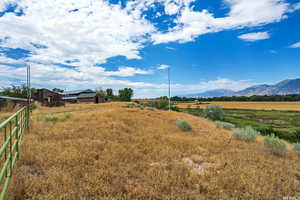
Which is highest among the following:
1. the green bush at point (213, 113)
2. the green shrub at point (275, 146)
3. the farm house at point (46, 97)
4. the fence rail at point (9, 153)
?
the farm house at point (46, 97)

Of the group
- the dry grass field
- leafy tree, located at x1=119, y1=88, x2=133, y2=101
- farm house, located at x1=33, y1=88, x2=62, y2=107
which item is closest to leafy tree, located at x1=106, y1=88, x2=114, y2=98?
leafy tree, located at x1=119, y1=88, x2=133, y2=101

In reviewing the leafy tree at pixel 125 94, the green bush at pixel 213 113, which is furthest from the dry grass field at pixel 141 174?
the leafy tree at pixel 125 94

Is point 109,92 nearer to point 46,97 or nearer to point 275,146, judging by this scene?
point 46,97

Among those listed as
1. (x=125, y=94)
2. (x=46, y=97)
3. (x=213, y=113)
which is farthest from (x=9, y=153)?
(x=125, y=94)

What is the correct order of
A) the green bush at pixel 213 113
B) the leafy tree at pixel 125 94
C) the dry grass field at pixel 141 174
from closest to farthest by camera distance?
the dry grass field at pixel 141 174, the green bush at pixel 213 113, the leafy tree at pixel 125 94

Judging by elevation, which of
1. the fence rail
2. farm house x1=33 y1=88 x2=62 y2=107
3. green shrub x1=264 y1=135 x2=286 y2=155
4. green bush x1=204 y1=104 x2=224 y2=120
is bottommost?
green bush x1=204 y1=104 x2=224 y2=120

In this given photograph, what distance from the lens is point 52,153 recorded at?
16.8ft

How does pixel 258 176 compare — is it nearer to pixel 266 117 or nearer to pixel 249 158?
pixel 249 158

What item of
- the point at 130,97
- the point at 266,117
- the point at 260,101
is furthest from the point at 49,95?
the point at 260,101

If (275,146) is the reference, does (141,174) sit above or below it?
above

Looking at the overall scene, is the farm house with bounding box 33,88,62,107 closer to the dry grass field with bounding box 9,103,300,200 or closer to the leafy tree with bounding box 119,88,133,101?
the dry grass field with bounding box 9,103,300,200

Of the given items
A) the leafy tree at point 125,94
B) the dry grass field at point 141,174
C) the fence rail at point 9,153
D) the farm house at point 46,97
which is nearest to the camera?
the fence rail at point 9,153

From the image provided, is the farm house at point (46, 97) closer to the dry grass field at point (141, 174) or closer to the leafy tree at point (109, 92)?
the dry grass field at point (141, 174)

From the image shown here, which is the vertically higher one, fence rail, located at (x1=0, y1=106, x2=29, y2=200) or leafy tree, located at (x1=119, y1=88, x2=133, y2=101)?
leafy tree, located at (x1=119, y1=88, x2=133, y2=101)
